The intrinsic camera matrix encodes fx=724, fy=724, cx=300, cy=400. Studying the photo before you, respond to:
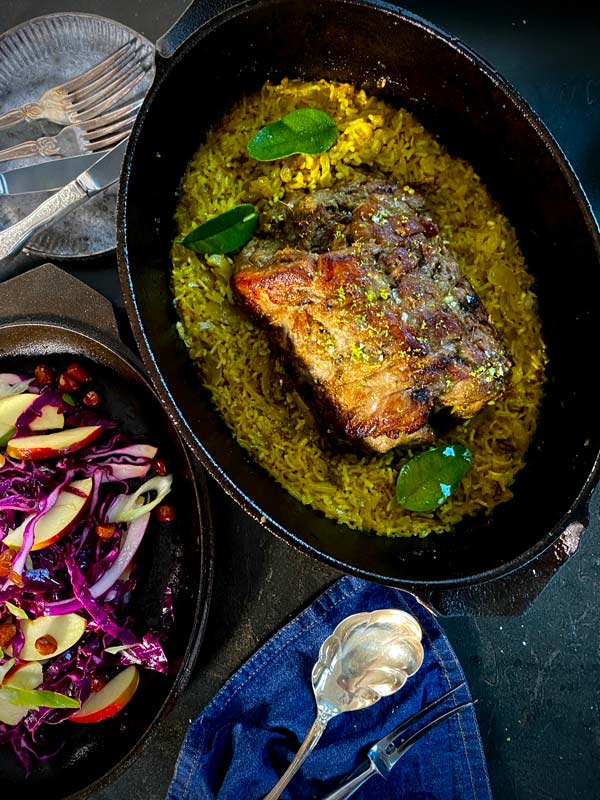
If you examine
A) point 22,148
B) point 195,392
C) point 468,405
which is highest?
point 22,148

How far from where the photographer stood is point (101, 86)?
2.74m

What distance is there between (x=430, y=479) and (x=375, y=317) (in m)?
0.53

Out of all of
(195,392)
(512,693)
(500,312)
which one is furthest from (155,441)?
(512,693)

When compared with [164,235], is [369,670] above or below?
below

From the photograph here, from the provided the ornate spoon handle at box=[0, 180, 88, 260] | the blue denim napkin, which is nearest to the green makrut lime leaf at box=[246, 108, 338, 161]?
the ornate spoon handle at box=[0, 180, 88, 260]

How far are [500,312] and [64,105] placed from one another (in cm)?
181

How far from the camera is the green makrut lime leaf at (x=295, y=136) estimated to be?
86.5 inches

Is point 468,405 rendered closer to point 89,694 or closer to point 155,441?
point 155,441

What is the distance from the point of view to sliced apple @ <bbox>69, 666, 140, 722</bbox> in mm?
2621

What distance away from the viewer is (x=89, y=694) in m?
2.66

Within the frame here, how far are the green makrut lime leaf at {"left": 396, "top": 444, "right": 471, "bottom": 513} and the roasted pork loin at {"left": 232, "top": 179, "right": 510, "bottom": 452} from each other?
8 cm

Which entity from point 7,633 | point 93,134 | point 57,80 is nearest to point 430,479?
point 7,633

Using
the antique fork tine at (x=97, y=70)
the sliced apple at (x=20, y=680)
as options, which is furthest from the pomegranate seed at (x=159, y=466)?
the antique fork tine at (x=97, y=70)

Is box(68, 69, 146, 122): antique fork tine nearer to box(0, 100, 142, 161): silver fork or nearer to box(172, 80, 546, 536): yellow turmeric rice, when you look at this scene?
box(0, 100, 142, 161): silver fork
